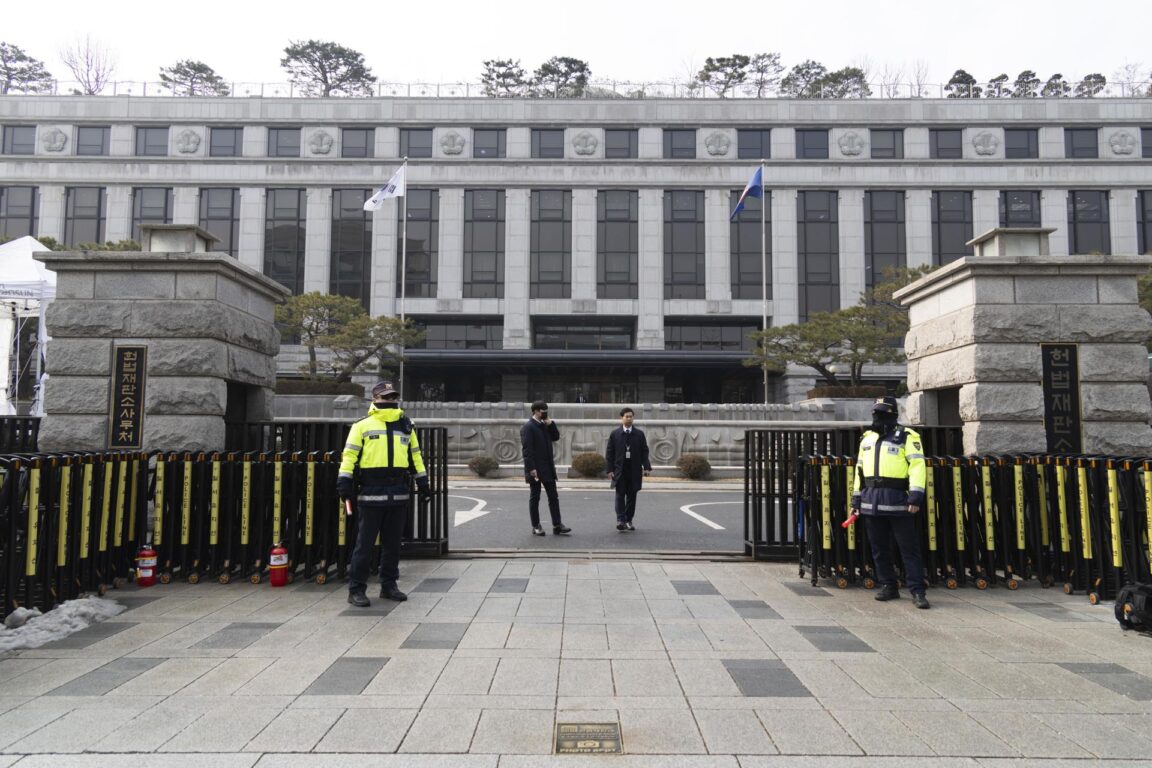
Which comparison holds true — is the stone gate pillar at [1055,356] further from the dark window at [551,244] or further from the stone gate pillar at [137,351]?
the dark window at [551,244]

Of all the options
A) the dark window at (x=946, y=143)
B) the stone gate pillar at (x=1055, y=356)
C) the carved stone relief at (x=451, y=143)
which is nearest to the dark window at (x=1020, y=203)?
the dark window at (x=946, y=143)

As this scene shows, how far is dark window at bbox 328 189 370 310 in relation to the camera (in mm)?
43250

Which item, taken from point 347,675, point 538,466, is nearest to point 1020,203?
point 538,466

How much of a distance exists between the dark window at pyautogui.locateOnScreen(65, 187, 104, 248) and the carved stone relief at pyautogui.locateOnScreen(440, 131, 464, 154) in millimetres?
21196

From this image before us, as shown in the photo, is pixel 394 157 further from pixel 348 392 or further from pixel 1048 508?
pixel 1048 508

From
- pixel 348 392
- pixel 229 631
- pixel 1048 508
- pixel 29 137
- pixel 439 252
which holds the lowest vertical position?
pixel 229 631

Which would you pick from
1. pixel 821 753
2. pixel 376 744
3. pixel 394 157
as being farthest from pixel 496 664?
pixel 394 157

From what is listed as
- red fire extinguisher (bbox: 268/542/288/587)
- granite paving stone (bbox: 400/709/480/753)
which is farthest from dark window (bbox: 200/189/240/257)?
granite paving stone (bbox: 400/709/480/753)

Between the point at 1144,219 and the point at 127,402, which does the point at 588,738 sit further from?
the point at 1144,219

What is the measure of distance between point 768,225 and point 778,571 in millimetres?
38761

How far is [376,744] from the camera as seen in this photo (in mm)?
3529

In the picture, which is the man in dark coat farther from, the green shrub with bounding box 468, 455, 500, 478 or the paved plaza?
the green shrub with bounding box 468, 455, 500, 478

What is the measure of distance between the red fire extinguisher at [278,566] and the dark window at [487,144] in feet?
133

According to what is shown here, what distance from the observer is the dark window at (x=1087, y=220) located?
139 ft
